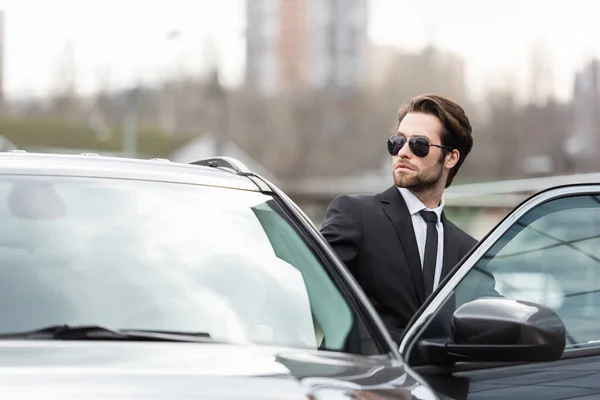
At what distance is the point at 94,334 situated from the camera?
269 centimetres

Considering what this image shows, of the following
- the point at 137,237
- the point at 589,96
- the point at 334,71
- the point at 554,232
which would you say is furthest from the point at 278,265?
the point at 334,71

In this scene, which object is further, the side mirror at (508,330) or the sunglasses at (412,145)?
the sunglasses at (412,145)

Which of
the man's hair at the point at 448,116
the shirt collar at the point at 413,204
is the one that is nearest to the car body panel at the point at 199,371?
the shirt collar at the point at 413,204

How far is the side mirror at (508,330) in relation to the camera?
3.00 m

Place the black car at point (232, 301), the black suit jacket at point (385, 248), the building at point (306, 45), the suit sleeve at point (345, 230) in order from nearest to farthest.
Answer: the black car at point (232, 301), the black suit jacket at point (385, 248), the suit sleeve at point (345, 230), the building at point (306, 45)

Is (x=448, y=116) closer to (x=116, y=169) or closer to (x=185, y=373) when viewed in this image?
(x=116, y=169)

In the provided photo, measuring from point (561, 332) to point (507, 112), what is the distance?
91398 millimetres

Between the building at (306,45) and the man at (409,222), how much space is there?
103 m

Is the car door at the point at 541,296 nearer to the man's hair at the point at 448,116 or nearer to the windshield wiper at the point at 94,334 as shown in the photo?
the windshield wiper at the point at 94,334

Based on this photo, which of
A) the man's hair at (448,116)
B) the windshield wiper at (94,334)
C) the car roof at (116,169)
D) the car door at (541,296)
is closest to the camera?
the windshield wiper at (94,334)

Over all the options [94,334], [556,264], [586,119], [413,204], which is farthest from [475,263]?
[586,119]

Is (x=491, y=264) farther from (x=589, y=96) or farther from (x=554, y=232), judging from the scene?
(x=589, y=96)

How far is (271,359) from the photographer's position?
266cm

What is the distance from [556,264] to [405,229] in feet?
2.51
